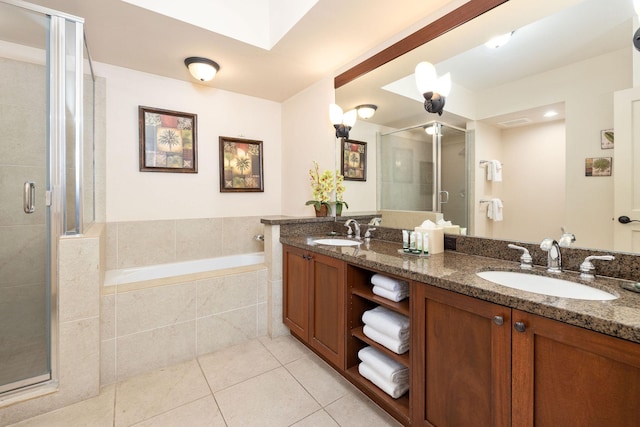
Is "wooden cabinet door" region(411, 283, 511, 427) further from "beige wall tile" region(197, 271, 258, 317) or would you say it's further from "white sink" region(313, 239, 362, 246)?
"beige wall tile" region(197, 271, 258, 317)

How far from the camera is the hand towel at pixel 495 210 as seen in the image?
1539mm

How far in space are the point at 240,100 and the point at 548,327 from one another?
3.15 m

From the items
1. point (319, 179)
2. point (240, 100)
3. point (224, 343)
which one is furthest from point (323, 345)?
point (240, 100)

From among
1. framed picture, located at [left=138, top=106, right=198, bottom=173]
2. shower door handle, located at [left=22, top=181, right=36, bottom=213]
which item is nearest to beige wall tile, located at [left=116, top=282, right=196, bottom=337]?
shower door handle, located at [left=22, top=181, right=36, bottom=213]

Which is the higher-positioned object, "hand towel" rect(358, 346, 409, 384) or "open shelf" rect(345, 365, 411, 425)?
"hand towel" rect(358, 346, 409, 384)

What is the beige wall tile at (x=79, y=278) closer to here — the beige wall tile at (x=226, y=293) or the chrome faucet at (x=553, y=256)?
the beige wall tile at (x=226, y=293)

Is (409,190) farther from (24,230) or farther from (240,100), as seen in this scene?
(24,230)

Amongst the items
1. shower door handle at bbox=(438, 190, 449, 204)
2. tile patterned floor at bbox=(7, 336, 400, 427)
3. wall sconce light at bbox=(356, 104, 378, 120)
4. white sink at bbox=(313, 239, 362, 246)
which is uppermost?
wall sconce light at bbox=(356, 104, 378, 120)

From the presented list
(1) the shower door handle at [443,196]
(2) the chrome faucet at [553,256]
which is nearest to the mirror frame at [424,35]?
(1) the shower door handle at [443,196]

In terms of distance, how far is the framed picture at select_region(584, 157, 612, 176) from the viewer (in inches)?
47.0

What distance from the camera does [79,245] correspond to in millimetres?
1668

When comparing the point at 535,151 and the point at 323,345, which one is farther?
the point at 323,345

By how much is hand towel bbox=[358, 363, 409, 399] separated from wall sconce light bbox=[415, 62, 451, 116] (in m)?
1.60

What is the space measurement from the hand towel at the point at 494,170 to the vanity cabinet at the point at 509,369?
78 centimetres
